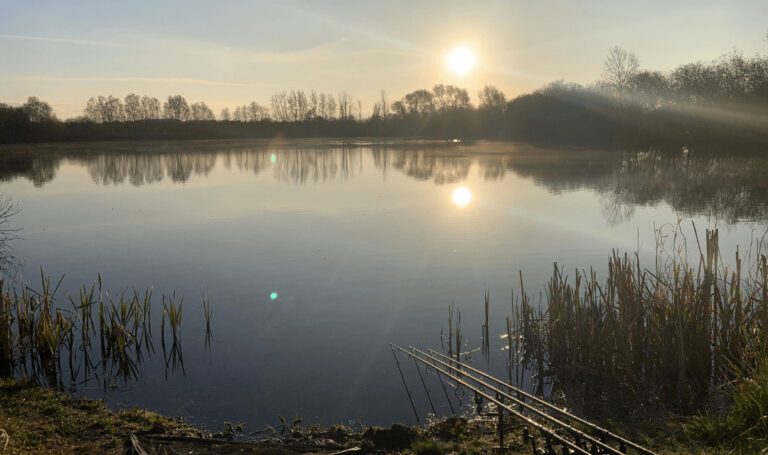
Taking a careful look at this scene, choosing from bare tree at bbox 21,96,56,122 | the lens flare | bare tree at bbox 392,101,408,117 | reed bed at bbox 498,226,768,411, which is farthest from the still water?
bare tree at bbox 392,101,408,117

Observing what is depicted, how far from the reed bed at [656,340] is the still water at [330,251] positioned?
2.77ft

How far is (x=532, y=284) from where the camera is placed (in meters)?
10.2

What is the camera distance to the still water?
672 centimetres

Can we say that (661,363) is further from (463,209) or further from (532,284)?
(463,209)

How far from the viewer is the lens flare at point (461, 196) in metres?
21.3

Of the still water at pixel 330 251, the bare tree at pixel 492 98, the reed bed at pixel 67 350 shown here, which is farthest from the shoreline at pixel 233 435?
the bare tree at pixel 492 98

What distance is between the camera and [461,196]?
23.0 m

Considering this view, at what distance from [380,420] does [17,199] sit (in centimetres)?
2253

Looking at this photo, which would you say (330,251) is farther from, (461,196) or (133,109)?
(133,109)

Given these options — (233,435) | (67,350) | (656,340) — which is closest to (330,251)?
(67,350)

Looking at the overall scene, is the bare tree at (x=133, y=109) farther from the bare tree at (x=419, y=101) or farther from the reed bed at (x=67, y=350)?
the reed bed at (x=67, y=350)

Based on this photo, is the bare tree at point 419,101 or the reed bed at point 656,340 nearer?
the reed bed at point 656,340

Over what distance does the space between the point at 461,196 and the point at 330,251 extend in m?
10.6

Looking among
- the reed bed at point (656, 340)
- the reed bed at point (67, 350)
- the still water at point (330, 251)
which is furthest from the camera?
the reed bed at point (67, 350)
